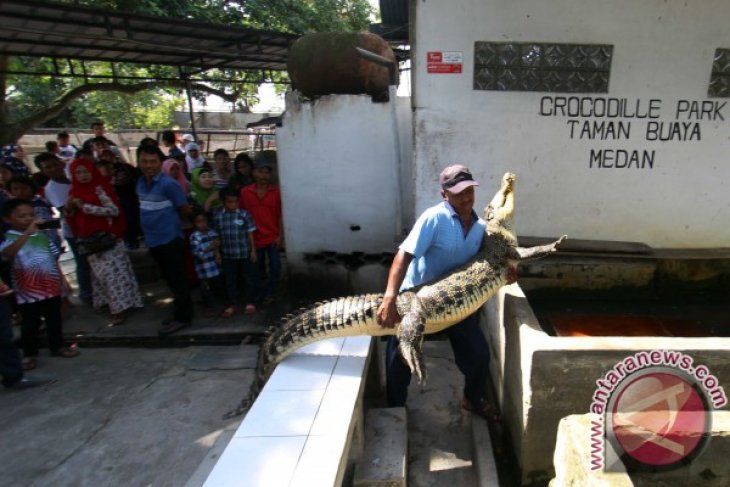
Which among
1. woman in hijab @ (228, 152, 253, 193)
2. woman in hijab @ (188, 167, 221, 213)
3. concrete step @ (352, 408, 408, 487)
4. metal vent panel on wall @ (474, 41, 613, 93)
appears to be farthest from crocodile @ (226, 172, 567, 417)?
woman in hijab @ (228, 152, 253, 193)

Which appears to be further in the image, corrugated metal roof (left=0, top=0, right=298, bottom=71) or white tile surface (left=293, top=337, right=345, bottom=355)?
corrugated metal roof (left=0, top=0, right=298, bottom=71)

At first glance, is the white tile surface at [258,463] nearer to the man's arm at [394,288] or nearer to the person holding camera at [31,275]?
the man's arm at [394,288]

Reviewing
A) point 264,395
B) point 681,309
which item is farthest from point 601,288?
point 264,395

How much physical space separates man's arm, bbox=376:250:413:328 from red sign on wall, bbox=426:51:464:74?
Result: 7.34ft

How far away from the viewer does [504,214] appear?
2.87 metres

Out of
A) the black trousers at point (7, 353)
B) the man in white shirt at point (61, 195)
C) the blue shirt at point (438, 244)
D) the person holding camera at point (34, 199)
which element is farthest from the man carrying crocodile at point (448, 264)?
the man in white shirt at point (61, 195)

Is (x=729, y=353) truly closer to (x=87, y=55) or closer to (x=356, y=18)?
(x=87, y=55)

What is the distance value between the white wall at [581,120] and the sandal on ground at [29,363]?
3685 millimetres

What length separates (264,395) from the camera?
2266mm

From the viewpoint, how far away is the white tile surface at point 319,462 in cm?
171

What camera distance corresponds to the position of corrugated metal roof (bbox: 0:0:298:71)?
4496mm

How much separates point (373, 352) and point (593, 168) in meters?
2.77
